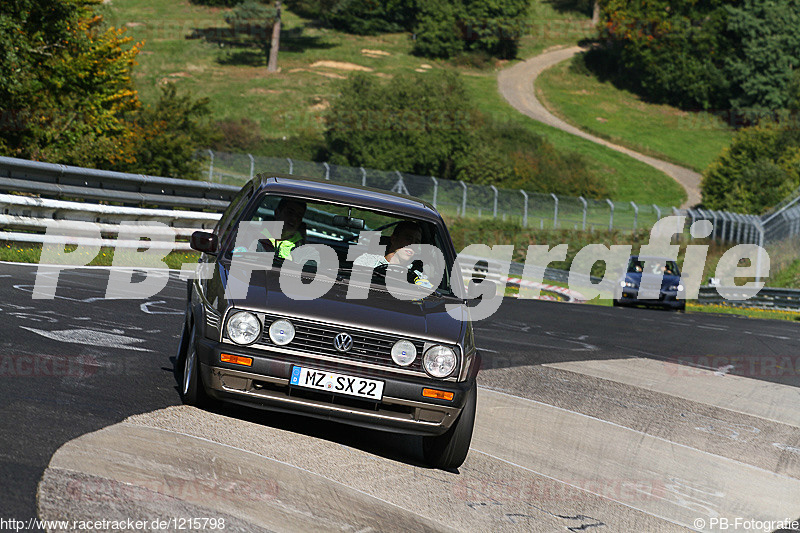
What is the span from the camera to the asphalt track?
15.8ft

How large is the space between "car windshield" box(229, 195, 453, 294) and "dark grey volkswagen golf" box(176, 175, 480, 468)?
35 mm

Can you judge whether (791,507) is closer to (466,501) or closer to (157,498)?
(466,501)

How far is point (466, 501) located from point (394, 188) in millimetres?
37648

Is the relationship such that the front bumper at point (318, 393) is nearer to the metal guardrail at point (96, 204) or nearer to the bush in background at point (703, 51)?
the metal guardrail at point (96, 204)

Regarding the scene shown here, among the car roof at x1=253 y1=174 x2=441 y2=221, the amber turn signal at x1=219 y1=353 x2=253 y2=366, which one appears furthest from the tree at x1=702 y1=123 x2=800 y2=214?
the amber turn signal at x1=219 y1=353 x2=253 y2=366

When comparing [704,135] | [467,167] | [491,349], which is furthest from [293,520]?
[704,135]

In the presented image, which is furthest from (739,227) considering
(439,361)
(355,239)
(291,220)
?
(439,361)

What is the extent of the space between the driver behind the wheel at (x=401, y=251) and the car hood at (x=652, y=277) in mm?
19592

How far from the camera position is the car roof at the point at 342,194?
7.14 m

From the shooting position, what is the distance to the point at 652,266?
88.2 feet

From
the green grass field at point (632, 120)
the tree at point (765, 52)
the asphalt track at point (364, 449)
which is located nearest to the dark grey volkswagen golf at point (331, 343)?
the asphalt track at point (364, 449)

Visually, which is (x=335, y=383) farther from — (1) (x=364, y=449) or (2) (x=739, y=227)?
(2) (x=739, y=227)

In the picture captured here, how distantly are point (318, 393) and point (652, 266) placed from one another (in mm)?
22391

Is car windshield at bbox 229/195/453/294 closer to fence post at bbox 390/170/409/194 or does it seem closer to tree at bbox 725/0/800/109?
fence post at bbox 390/170/409/194
